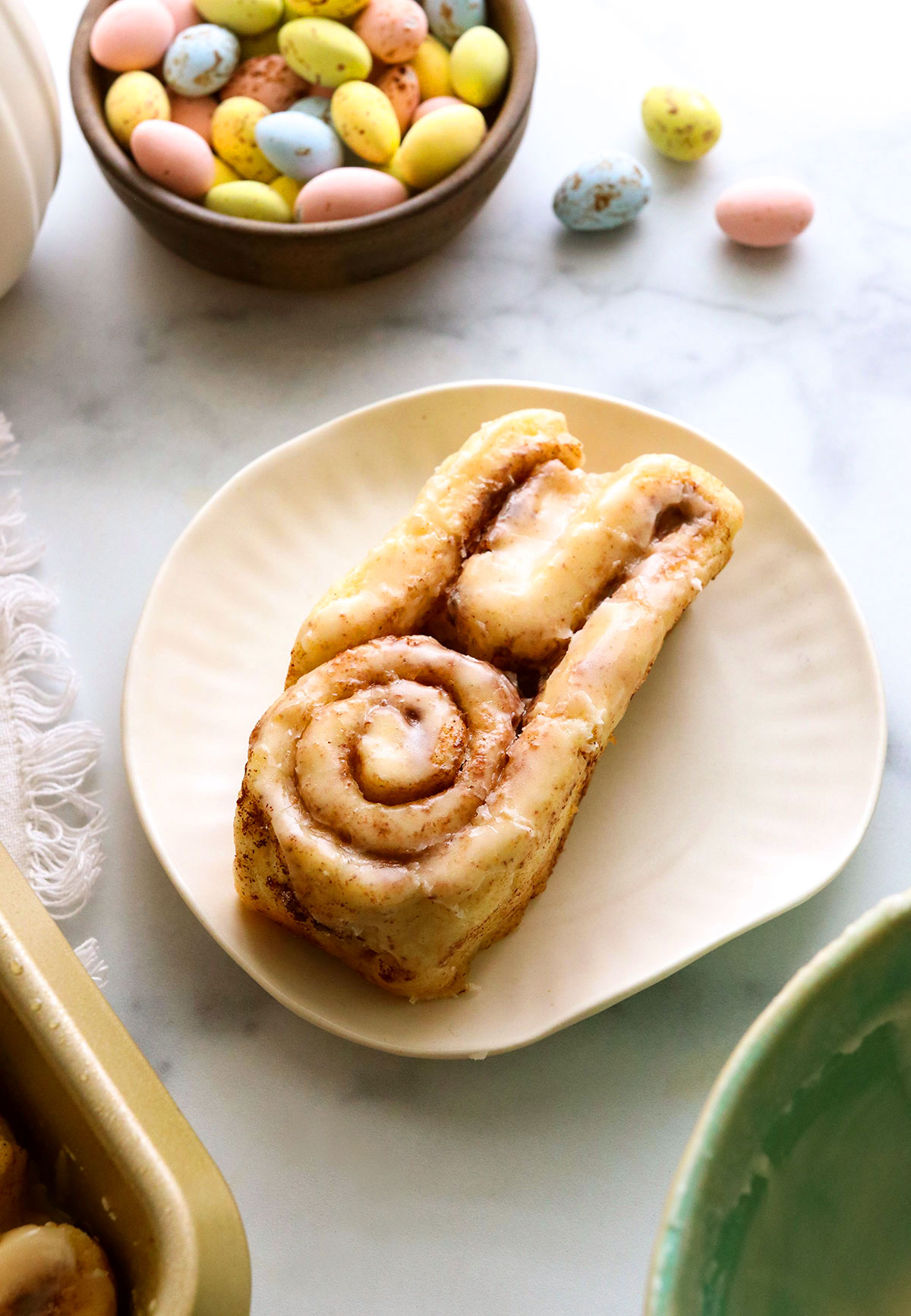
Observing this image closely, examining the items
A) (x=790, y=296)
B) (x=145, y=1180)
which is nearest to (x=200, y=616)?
(x=145, y=1180)

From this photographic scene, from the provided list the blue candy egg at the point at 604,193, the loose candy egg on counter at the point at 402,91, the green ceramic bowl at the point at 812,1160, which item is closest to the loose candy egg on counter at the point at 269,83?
the loose candy egg on counter at the point at 402,91

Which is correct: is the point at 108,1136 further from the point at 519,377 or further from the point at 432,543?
the point at 519,377

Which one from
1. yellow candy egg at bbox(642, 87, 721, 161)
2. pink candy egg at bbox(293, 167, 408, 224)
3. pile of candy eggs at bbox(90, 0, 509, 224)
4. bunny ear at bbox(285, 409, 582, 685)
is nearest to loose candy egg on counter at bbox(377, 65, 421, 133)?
pile of candy eggs at bbox(90, 0, 509, 224)

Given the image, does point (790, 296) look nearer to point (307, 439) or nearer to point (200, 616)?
point (307, 439)

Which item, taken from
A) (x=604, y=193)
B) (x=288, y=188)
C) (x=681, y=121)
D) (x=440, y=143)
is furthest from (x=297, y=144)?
(x=681, y=121)

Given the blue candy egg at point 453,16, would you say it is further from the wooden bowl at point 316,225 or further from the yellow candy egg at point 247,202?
the yellow candy egg at point 247,202
